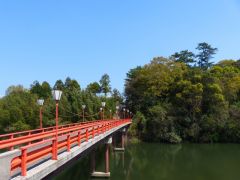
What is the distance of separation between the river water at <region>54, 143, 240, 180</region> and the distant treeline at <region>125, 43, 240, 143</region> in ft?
14.1

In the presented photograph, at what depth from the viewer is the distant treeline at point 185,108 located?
2112 inches

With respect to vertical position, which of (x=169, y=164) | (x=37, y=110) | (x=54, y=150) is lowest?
(x=169, y=164)

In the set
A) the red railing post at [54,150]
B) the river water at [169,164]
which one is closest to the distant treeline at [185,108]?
the river water at [169,164]

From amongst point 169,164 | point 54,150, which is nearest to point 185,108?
point 169,164

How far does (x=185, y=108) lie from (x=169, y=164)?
76.4 feet

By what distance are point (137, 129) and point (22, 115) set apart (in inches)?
752

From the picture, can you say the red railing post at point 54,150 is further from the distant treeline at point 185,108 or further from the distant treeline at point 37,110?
the distant treeline at point 185,108

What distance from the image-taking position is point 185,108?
56062mm

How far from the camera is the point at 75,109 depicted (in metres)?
56.5

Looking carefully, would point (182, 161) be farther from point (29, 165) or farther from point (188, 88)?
point (29, 165)

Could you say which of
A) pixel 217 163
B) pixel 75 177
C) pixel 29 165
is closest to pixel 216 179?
pixel 217 163

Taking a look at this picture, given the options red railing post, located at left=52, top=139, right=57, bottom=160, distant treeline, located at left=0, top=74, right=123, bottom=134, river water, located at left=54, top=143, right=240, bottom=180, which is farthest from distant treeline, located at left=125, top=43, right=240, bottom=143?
red railing post, located at left=52, top=139, right=57, bottom=160

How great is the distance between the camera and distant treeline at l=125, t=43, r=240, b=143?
2112 inches

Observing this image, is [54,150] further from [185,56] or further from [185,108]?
[185,56]
